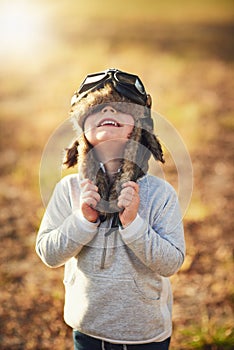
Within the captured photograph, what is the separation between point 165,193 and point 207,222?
7.60 feet

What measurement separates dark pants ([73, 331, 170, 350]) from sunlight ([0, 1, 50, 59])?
4.96m

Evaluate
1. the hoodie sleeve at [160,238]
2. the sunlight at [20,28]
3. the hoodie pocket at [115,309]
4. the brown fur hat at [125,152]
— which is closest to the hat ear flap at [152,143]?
the brown fur hat at [125,152]

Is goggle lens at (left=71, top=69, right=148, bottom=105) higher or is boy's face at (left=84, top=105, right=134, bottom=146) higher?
goggle lens at (left=71, top=69, right=148, bottom=105)

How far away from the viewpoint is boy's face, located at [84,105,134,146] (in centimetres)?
152

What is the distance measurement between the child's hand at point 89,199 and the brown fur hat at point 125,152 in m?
0.03

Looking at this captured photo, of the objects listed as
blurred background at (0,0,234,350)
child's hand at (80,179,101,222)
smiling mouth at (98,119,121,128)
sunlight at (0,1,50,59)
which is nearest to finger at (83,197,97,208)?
child's hand at (80,179,101,222)

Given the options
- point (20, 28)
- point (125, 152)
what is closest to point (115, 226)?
point (125, 152)

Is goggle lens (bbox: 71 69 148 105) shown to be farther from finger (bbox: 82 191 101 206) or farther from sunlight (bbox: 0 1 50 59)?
sunlight (bbox: 0 1 50 59)

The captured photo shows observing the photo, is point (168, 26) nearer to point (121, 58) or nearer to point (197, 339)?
point (121, 58)

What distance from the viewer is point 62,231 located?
1.54m

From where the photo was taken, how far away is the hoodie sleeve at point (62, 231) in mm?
1504

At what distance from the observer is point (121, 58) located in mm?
6566

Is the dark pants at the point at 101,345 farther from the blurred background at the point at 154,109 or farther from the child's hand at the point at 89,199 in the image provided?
the blurred background at the point at 154,109

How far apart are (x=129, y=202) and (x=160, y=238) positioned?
0.46 feet
